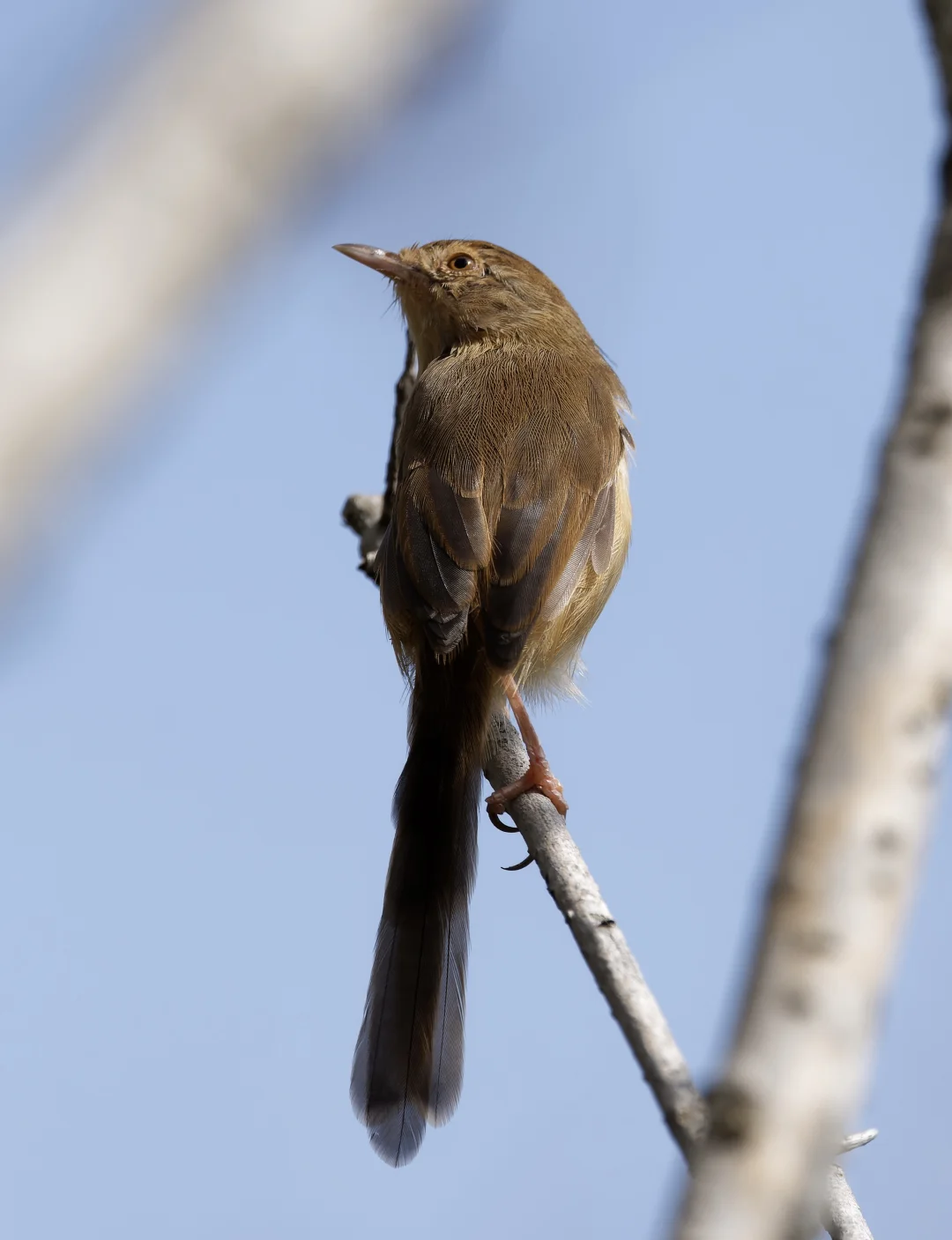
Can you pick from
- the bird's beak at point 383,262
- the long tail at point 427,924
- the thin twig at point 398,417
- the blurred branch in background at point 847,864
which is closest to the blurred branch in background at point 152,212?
the blurred branch in background at point 847,864

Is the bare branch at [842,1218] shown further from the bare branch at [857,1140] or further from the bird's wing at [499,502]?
the bird's wing at [499,502]

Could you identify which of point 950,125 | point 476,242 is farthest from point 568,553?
point 950,125

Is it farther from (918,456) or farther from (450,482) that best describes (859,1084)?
(450,482)

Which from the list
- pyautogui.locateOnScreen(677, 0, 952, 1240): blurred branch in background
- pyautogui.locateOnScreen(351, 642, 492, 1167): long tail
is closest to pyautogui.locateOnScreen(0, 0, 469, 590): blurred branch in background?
pyautogui.locateOnScreen(677, 0, 952, 1240): blurred branch in background

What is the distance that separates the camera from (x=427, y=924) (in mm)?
4059

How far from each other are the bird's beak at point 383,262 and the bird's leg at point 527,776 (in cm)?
243

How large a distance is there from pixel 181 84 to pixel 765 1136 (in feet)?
4.34

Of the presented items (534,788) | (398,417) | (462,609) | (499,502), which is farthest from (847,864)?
(398,417)

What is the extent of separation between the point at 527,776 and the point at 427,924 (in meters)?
0.54

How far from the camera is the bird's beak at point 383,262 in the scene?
20.0ft

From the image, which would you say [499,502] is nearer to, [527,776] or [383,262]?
[527,776]

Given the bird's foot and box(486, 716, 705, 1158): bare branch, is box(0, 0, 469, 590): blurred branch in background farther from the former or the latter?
the bird's foot

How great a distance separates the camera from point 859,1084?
4.74 feet

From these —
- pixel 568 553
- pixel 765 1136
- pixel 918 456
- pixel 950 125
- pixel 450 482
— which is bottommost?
pixel 765 1136
